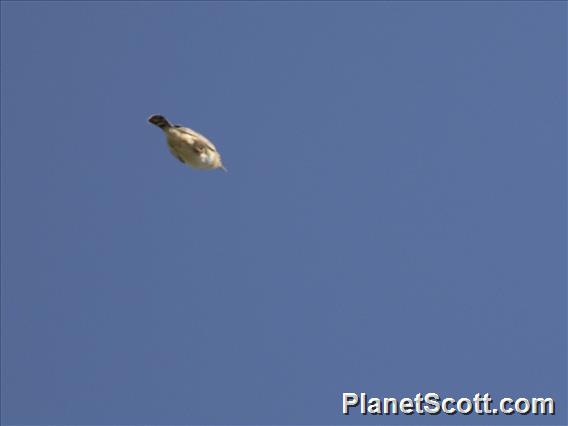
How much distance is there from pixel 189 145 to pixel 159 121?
22.6 inches

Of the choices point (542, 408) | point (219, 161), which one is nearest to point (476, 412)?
point (542, 408)

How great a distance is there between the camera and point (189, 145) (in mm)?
14867

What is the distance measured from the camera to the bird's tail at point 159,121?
1466 centimetres

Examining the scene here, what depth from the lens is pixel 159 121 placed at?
14.8 metres

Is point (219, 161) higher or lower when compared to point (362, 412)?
higher

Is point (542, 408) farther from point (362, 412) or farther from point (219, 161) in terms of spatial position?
point (219, 161)

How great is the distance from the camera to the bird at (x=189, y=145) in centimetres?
1484

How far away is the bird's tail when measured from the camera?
48.1ft

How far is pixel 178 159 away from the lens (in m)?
15.4

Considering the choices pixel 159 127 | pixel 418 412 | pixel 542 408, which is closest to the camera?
pixel 159 127

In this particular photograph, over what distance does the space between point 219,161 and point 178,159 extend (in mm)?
640

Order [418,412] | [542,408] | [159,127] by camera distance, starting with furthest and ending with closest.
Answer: [542,408], [418,412], [159,127]

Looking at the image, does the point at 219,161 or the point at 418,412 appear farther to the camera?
the point at 418,412

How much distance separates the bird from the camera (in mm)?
14844
